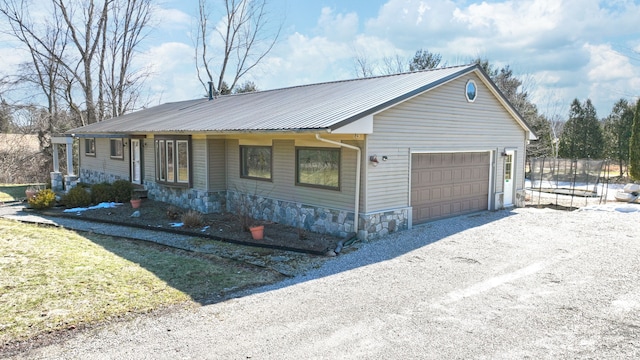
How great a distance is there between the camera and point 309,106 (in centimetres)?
1135

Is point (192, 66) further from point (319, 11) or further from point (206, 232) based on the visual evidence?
point (206, 232)

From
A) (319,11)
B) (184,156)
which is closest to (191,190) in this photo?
(184,156)

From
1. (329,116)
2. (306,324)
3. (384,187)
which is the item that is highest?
(329,116)

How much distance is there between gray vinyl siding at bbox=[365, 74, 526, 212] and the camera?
32.9 feet

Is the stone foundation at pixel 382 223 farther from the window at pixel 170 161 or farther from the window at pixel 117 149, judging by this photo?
the window at pixel 117 149

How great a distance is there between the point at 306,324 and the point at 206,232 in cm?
599

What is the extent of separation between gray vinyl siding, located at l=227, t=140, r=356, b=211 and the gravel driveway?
151 cm

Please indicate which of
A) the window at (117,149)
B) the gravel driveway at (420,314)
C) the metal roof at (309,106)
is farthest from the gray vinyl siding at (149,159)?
the gravel driveway at (420,314)

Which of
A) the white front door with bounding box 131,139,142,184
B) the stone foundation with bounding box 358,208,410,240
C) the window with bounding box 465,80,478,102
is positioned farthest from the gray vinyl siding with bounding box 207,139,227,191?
the window with bounding box 465,80,478,102

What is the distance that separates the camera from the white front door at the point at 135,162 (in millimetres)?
16844

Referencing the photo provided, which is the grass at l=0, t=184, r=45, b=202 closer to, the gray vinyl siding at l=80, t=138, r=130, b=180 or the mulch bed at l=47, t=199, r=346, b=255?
the gray vinyl siding at l=80, t=138, r=130, b=180

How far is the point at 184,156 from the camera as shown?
1385 cm

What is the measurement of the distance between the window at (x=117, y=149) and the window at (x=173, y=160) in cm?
401

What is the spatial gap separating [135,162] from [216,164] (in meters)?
5.49
